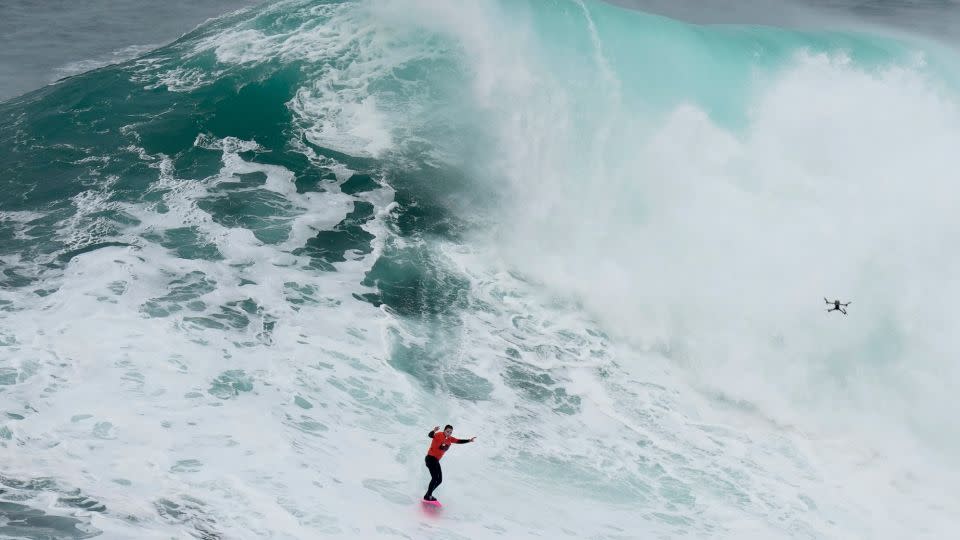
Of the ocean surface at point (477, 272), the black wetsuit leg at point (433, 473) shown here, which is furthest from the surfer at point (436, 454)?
the ocean surface at point (477, 272)

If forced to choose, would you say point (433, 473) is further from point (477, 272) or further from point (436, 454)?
point (477, 272)

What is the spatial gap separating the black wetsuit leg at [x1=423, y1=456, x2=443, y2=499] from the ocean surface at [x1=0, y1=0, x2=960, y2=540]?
1.21 ft

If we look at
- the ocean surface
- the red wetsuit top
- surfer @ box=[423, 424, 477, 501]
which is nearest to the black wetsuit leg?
surfer @ box=[423, 424, 477, 501]

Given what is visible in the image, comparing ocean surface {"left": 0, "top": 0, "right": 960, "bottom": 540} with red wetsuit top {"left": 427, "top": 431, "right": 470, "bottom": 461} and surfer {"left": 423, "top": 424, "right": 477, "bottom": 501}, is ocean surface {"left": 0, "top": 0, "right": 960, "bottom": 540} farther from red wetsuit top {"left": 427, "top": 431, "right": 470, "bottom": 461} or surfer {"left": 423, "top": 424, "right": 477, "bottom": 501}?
red wetsuit top {"left": 427, "top": 431, "right": 470, "bottom": 461}

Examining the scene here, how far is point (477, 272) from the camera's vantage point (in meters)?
22.1

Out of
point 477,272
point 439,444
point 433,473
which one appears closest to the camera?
point 433,473

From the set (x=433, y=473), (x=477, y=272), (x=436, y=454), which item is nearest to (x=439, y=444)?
(x=436, y=454)

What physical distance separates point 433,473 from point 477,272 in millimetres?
8694

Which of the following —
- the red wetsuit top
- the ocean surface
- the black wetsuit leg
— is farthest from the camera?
the ocean surface

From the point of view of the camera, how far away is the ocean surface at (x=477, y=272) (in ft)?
48.2

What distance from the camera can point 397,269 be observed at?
21.6 meters

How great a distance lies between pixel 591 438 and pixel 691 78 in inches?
751

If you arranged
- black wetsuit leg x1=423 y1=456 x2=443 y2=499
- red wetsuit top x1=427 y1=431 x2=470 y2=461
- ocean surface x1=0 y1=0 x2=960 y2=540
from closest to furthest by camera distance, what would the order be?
black wetsuit leg x1=423 y1=456 x2=443 y2=499
red wetsuit top x1=427 y1=431 x2=470 y2=461
ocean surface x1=0 y1=0 x2=960 y2=540

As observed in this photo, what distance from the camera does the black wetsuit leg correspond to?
14.1 meters
